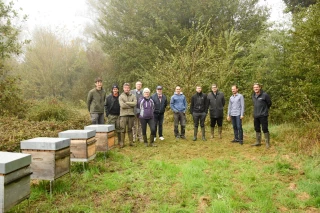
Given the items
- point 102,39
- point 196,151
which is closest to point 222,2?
point 102,39

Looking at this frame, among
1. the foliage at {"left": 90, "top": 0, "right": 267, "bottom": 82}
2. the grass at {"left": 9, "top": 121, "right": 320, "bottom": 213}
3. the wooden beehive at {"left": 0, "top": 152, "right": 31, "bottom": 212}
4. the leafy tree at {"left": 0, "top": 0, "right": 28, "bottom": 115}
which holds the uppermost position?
the foliage at {"left": 90, "top": 0, "right": 267, "bottom": 82}

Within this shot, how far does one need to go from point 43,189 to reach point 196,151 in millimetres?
4407

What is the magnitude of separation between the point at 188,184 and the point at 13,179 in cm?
294

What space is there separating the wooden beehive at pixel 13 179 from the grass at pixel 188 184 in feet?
2.35

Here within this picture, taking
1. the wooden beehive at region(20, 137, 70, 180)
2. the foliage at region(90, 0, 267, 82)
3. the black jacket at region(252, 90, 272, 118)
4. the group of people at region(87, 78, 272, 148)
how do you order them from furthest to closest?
the foliage at region(90, 0, 267, 82) < the group of people at region(87, 78, 272, 148) < the black jacket at region(252, 90, 272, 118) < the wooden beehive at region(20, 137, 70, 180)

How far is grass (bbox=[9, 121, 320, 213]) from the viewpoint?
158 inches

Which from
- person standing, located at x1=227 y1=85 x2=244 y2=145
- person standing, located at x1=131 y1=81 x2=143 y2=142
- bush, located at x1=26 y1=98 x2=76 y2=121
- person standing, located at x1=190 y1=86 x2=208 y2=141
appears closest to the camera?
person standing, located at x1=227 y1=85 x2=244 y2=145

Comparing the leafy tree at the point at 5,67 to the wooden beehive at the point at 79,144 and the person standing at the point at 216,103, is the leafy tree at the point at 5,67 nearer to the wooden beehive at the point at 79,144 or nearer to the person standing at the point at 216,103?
the wooden beehive at the point at 79,144

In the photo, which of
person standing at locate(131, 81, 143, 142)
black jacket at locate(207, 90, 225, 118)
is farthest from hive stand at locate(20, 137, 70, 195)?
black jacket at locate(207, 90, 225, 118)

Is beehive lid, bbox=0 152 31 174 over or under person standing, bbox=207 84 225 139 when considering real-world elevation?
under

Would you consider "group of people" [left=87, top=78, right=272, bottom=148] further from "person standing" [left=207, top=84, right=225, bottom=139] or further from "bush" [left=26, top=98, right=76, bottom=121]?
"bush" [left=26, top=98, right=76, bottom=121]

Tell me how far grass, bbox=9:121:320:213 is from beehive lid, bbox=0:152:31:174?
99 centimetres

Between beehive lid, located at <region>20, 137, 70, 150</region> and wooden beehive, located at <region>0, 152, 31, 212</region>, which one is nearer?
wooden beehive, located at <region>0, 152, 31, 212</region>

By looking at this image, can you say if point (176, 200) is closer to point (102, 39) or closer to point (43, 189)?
point (43, 189)
